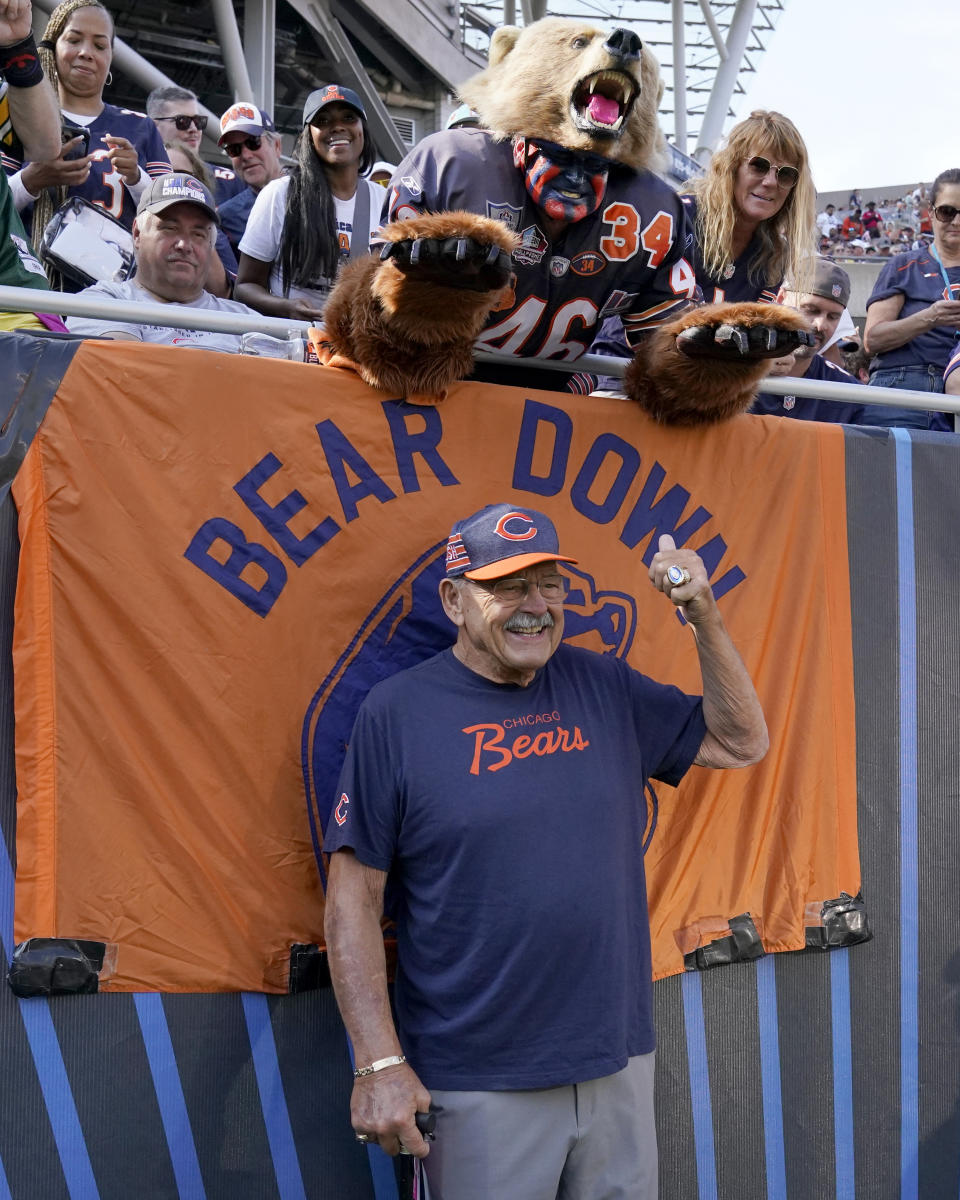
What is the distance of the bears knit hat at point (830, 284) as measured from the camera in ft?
14.5

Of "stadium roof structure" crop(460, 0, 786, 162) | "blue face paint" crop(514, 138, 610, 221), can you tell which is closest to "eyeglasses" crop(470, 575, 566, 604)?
"blue face paint" crop(514, 138, 610, 221)

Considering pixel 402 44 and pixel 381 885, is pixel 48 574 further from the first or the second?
pixel 402 44

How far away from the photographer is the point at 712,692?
2760 mm

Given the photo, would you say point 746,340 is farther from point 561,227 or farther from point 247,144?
point 247,144

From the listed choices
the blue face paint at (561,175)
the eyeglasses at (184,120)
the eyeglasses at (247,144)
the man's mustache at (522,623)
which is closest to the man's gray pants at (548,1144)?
the man's mustache at (522,623)

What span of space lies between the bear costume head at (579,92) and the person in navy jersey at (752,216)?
727 mm

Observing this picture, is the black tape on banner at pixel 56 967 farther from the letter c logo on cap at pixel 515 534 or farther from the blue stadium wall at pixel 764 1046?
the letter c logo on cap at pixel 515 534

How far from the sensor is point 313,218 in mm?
4328

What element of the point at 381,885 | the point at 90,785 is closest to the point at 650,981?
the point at 381,885

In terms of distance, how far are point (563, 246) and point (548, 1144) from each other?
1977mm

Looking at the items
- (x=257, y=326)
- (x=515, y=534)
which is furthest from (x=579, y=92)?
(x=515, y=534)

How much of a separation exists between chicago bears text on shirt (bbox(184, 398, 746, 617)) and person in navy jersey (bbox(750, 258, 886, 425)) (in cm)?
89

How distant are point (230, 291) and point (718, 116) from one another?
21.0 meters

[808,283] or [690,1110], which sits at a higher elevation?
[808,283]
